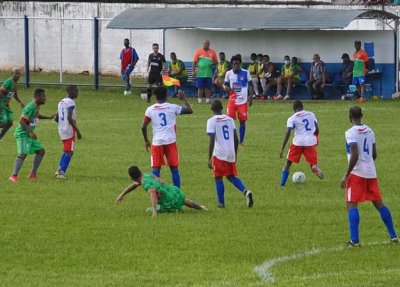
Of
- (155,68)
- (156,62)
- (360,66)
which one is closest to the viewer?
(360,66)

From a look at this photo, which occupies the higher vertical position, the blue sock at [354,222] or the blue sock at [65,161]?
the blue sock at [65,161]

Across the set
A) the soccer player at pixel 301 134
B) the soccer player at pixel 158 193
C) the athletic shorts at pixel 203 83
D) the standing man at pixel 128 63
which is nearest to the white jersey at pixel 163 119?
the soccer player at pixel 158 193

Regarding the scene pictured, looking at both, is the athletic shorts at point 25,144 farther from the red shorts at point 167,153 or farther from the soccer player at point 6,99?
the soccer player at point 6,99

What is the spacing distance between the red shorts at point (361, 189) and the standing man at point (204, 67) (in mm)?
25141

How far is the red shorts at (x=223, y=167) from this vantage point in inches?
739

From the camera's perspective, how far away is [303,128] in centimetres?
2170

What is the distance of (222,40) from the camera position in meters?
43.8

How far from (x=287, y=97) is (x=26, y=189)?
67.6 feet

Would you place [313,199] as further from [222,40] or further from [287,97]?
[222,40]

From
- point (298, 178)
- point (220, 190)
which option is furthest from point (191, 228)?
point (298, 178)

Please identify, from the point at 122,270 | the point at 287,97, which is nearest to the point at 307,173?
the point at 122,270

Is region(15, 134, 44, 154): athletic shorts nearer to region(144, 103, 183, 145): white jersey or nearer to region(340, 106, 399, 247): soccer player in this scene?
region(144, 103, 183, 145): white jersey

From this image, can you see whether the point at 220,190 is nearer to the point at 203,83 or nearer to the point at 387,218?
the point at 387,218

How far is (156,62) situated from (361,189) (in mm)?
26225
